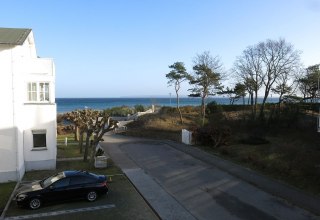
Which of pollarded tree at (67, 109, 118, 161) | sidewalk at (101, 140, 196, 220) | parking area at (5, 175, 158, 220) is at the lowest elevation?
parking area at (5, 175, 158, 220)

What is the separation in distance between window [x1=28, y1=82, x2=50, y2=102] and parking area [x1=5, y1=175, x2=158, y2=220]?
28.7 ft

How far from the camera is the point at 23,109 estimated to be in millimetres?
23750

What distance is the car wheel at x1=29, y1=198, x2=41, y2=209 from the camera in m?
16.2

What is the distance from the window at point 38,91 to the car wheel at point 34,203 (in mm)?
9489

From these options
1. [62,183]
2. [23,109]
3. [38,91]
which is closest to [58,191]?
[62,183]

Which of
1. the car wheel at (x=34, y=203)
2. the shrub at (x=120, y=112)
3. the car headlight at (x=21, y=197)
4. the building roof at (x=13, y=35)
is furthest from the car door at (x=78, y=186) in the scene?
the shrub at (x=120, y=112)

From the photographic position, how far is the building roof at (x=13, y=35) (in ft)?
68.4

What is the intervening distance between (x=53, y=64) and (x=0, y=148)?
6286 mm

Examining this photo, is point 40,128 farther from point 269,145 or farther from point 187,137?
point 269,145

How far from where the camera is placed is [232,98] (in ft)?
200

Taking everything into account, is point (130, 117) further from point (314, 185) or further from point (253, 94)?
point (314, 185)

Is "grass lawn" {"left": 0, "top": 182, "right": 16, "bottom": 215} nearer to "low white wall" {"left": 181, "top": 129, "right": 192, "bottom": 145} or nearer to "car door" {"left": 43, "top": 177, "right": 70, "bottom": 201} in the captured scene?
"car door" {"left": 43, "top": 177, "right": 70, "bottom": 201}

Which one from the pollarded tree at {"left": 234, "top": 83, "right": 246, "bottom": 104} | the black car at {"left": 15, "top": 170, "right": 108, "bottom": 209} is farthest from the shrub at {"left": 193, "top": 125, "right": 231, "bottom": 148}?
the pollarded tree at {"left": 234, "top": 83, "right": 246, "bottom": 104}

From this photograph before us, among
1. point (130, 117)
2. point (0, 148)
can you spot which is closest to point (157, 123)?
point (130, 117)
